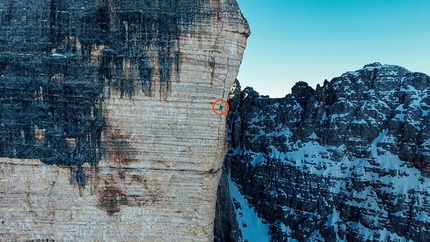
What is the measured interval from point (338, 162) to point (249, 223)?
1170 centimetres

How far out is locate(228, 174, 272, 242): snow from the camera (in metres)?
32.2

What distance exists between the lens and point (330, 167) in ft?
111

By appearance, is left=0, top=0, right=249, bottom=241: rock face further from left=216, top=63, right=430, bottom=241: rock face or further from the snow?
the snow

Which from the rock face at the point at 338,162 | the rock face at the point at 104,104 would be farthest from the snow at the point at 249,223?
the rock face at the point at 104,104

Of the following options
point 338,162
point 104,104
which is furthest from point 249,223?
point 104,104

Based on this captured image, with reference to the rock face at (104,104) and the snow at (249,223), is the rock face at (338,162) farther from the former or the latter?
the rock face at (104,104)

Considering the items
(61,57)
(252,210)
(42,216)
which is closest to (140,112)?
(61,57)

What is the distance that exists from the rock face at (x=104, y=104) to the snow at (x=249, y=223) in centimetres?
2325

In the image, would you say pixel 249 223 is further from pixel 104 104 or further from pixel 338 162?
pixel 104 104

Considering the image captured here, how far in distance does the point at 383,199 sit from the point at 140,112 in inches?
1109

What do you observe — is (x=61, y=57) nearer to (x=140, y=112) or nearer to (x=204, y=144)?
(x=140, y=112)

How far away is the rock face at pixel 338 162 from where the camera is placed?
97.0ft

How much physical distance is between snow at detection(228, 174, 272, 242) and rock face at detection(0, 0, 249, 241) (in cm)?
2325

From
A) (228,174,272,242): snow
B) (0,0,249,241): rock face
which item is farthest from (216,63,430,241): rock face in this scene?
(0,0,249,241): rock face
